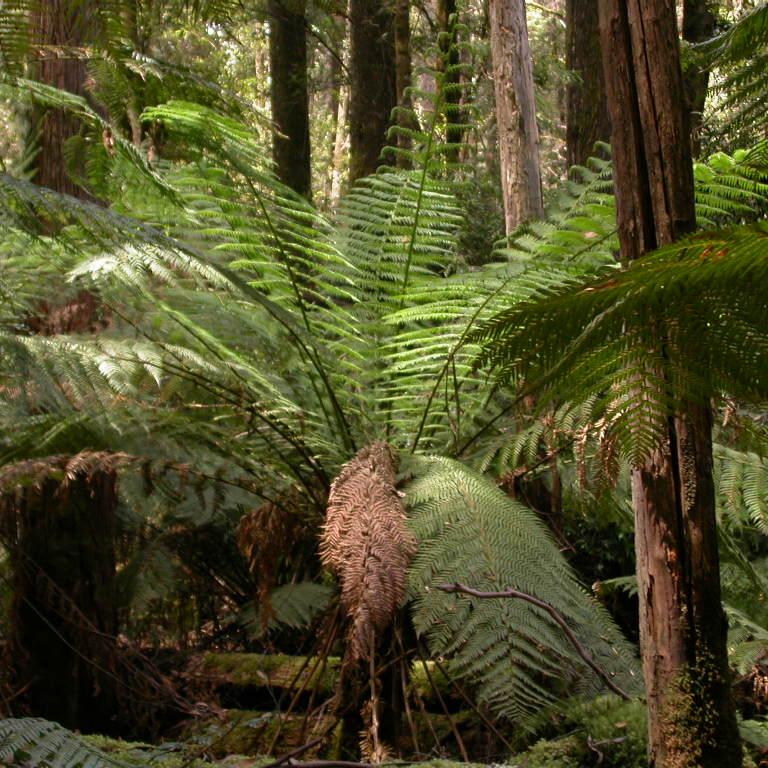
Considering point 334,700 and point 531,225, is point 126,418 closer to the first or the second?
point 334,700

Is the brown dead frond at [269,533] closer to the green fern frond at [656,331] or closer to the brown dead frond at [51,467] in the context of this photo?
the brown dead frond at [51,467]

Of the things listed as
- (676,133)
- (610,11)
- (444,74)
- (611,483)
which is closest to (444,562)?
(611,483)

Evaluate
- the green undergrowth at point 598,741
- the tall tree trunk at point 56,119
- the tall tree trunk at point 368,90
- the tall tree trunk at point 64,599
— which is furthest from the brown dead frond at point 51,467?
the tall tree trunk at point 368,90

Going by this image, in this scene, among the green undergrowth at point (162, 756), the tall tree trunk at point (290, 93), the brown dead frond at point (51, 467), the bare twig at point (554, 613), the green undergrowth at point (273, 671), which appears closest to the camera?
the green undergrowth at point (162, 756)

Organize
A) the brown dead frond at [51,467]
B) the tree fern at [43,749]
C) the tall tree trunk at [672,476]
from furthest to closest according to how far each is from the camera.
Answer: the brown dead frond at [51,467] → the tall tree trunk at [672,476] → the tree fern at [43,749]

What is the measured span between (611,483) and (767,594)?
5.61 feet

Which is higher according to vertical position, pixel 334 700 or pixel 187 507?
pixel 187 507

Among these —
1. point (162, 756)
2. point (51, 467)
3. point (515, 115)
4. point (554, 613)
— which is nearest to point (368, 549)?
point (554, 613)

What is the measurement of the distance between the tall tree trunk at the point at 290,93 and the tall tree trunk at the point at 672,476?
23.7 ft

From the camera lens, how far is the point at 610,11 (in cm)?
154

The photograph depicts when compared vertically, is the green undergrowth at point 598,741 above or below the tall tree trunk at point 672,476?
below

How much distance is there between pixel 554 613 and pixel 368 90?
702 centimetres

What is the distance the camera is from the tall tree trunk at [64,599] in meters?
2.76

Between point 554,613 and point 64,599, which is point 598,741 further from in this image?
point 64,599
